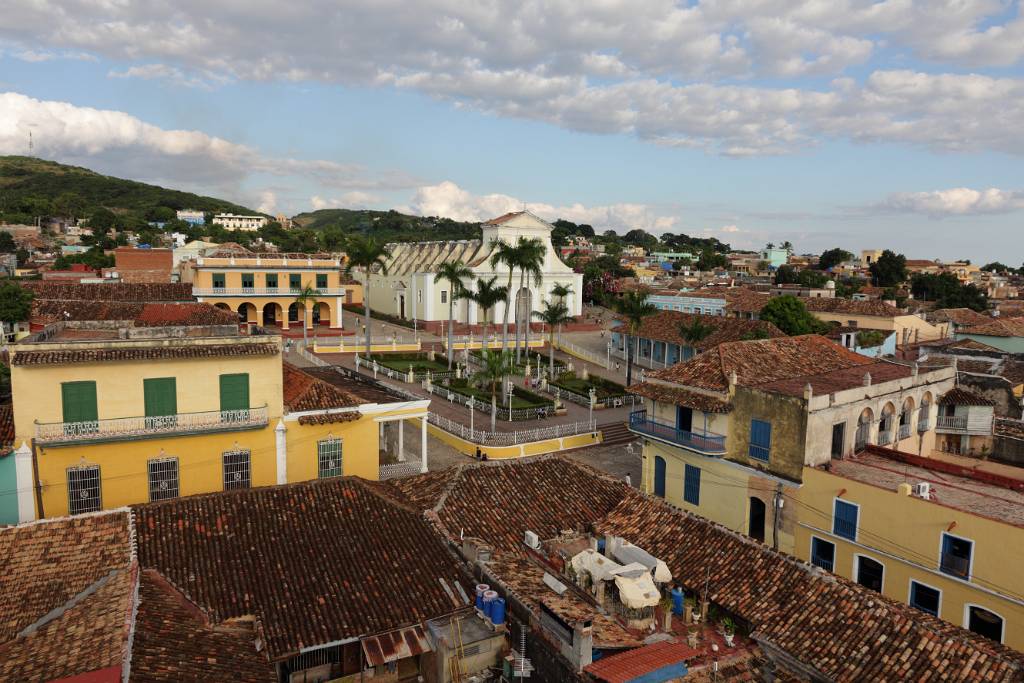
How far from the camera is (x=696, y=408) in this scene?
2064cm

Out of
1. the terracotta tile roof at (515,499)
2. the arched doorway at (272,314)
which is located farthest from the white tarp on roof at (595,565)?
the arched doorway at (272,314)

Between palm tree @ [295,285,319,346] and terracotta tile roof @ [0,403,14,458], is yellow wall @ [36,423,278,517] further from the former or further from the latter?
palm tree @ [295,285,319,346]

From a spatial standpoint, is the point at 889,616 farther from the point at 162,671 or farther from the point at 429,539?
the point at 162,671

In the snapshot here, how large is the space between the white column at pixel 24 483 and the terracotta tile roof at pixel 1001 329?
58.5m

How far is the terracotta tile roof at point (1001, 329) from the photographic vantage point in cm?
5022

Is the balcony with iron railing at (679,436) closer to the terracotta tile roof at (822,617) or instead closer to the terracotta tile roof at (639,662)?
the terracotta tile roof at (822,617)

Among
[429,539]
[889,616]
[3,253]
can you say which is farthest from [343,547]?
[3,253]

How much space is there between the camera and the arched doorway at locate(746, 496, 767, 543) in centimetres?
1936

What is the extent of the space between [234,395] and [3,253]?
98223mm

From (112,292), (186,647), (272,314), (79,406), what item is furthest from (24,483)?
(272,314)

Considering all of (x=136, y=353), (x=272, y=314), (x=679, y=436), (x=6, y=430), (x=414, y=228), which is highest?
(x=414, y=228)

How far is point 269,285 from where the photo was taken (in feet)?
184

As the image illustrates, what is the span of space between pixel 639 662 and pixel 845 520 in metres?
9.22

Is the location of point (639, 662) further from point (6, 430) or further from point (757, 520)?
point (6, 430)
